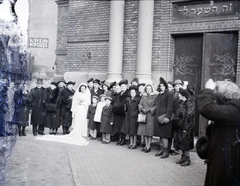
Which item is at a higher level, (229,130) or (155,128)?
(229,130)

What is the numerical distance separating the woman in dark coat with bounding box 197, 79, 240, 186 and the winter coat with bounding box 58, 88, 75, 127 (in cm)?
815

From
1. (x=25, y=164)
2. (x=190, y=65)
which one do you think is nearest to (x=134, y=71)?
(x=190, y=65)

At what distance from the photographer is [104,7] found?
527 inches

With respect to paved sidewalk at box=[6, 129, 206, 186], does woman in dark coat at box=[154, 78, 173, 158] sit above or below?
above

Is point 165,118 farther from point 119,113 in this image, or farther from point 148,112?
point 119,113

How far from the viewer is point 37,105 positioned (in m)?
11.1

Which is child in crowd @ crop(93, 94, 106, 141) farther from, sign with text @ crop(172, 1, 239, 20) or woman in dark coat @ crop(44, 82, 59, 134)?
sign with text @ crop(172, 1, 239, 20)

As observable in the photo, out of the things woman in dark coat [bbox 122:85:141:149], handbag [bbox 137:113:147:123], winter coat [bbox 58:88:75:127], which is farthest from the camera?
winter coat [bbox 58:88:75:127]

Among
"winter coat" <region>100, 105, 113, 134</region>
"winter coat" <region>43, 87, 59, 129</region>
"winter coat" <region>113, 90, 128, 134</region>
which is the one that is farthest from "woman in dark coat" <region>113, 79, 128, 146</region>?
"winter coat" <region>43, 87, 59, 129</region>

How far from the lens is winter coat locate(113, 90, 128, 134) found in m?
9.66

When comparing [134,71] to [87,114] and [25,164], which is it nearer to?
[87,114]

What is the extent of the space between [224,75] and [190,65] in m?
1.39

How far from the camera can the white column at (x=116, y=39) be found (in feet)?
40.5

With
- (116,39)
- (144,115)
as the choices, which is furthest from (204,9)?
(144,115)
